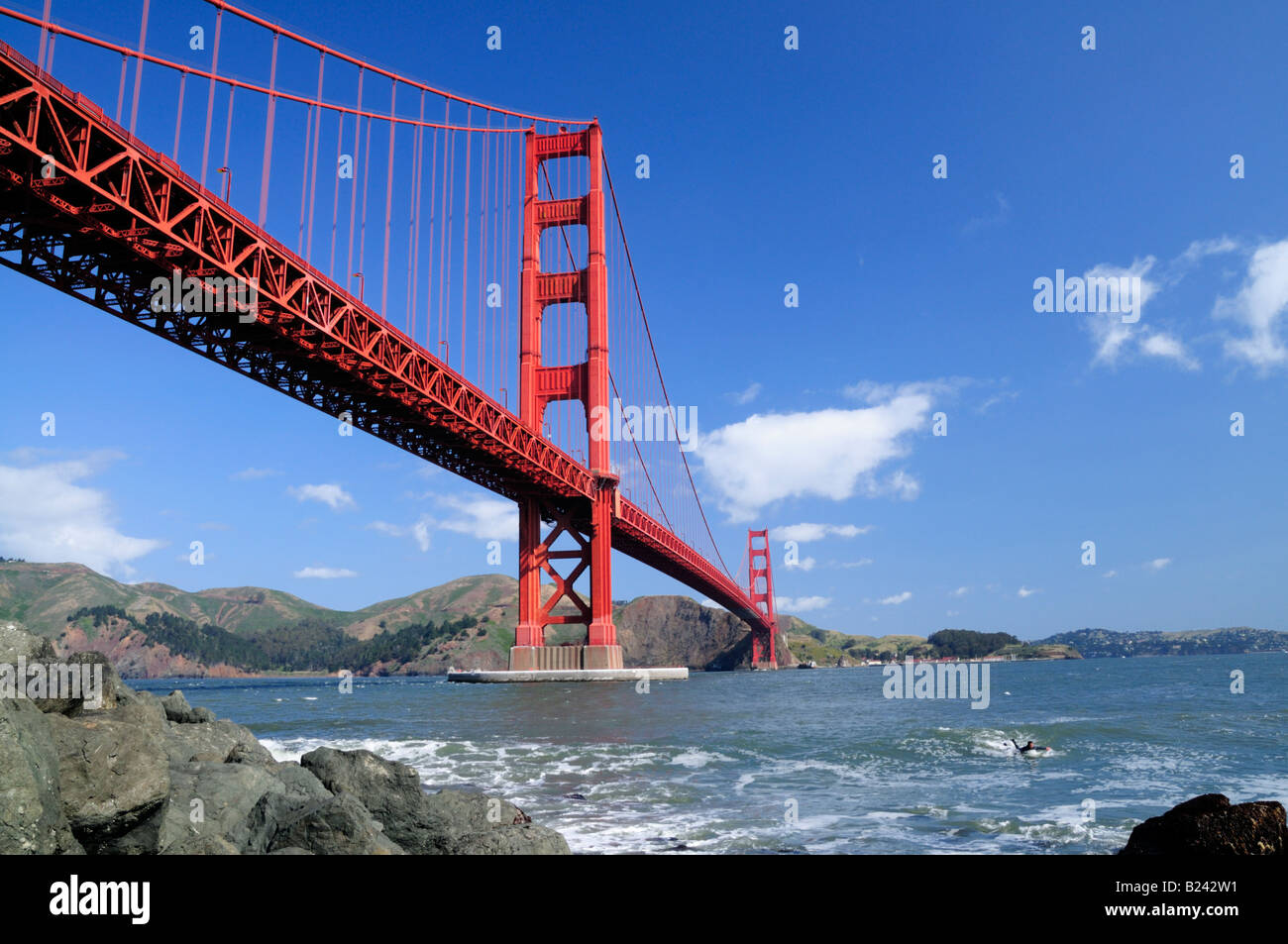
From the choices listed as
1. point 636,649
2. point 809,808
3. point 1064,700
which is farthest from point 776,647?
point 809,808

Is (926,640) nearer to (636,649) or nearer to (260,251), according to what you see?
(636,649)

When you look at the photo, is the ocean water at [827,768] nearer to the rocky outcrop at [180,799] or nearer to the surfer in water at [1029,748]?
the surfer in water at [1029,748]

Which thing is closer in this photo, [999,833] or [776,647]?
[999,833]

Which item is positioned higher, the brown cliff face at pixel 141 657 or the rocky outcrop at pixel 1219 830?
the rocky outcrop at pixel 1219 830

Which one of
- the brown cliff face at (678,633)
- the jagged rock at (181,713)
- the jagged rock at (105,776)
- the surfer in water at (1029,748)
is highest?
the jagged rock at (105,776)

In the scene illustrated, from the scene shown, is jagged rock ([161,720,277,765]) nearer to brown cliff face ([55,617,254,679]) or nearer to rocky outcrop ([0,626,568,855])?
rocky outcrop ([0,626,568,855])

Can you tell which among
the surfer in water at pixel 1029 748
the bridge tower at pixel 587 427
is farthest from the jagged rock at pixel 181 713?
the bridge tower at pixel 587 427
